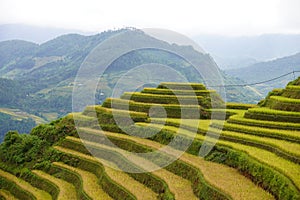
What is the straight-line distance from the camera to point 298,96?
46.9 feet

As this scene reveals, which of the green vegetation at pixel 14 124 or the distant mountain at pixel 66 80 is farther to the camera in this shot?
the distant mountain at pixel 66 80

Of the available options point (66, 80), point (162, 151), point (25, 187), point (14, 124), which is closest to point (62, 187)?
point (25, 187)

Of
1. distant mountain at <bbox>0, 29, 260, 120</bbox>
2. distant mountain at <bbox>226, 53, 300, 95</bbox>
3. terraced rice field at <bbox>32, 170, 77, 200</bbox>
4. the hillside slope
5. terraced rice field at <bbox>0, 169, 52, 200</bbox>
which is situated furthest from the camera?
distant mountain at <bbox>226, 53, 300, 95</bbox>

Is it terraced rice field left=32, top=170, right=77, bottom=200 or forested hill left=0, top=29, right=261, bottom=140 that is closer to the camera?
terraced rice field left=32, top=170, right=77, bottom=200

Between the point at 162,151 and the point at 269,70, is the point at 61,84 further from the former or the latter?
the point at 162,151

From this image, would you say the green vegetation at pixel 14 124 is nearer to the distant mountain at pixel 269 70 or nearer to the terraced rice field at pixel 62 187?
the terraced rice field at pixel 62 187

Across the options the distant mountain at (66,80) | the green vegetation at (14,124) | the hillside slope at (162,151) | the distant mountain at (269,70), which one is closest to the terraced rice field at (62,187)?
the hillside slope at (162,151)

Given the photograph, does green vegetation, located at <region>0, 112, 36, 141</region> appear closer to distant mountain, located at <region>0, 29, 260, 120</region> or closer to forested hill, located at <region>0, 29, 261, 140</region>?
forested hill, located at <region>0, 29, 261, 140</region>

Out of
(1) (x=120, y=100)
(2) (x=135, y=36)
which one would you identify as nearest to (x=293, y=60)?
(2) (x=135, y=36)

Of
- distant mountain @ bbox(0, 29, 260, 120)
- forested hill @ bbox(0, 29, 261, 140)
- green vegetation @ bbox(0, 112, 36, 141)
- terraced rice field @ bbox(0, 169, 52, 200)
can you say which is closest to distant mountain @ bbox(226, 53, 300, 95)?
forested hill @ bbox(0, 29, 261, 140)

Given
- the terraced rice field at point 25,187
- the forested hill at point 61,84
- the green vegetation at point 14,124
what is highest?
the terraced rice field at point 25,187

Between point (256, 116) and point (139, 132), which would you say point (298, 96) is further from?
point (139, 132)

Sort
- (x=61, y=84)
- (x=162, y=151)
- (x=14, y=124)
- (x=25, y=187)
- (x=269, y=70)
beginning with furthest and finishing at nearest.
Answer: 1. (x=269, y=70)
2. (x=61, y=84)
3. (x=14, y=124)
4. (x=25, y=187)
5. (x=162, y=151)

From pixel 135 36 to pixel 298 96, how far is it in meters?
84.2
